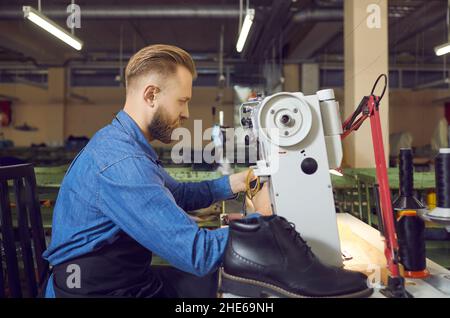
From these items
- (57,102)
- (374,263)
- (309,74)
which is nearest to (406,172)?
(374,263)

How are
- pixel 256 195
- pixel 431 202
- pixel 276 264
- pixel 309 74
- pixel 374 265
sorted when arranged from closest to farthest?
pixel 276 264 → pixel 374 265 → pixel 256 195 → pixel 431 202 → pixel 309 74

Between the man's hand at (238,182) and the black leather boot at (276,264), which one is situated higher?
the man's hand at (238,182)

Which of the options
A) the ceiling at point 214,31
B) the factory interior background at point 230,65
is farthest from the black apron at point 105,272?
the ceiling at point 214,31

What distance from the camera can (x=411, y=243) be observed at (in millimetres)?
1018

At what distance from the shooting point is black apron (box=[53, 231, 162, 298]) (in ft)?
3.29

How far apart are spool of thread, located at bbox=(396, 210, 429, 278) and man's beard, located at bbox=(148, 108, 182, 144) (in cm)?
61

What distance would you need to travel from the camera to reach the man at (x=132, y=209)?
2.87ft

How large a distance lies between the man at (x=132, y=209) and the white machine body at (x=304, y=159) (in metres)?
0.22

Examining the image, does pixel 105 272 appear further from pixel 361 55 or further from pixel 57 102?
pixel 57 102

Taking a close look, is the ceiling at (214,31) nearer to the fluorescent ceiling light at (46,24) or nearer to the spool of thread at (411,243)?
the fluorescent ceiling light at (46,24)

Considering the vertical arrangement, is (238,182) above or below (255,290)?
above

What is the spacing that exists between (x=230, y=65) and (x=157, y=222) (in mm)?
8801

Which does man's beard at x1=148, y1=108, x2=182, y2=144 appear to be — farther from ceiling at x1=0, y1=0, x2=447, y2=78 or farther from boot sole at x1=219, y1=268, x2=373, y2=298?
ceiling at x1=0, y1=0, x2=447, y2=78

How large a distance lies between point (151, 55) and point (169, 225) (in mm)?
443
